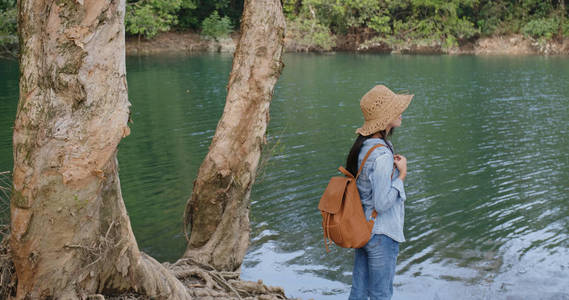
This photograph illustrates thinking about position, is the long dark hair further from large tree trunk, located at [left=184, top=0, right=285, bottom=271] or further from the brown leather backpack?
large tree trunk, located at [left=184, top=0, right=285, bottom=271]

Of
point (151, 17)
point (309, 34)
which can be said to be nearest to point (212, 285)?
point (151, 17)

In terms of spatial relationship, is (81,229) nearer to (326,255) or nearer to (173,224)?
(326,255)

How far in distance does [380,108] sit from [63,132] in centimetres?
171

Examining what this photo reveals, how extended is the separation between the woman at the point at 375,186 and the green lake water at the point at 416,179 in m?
2.05

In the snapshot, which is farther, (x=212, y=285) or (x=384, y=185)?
(x=212, y=285)

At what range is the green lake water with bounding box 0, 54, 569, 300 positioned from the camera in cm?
596

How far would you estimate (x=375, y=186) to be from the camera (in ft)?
10.4

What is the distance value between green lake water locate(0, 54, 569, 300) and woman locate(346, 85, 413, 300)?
205 cm

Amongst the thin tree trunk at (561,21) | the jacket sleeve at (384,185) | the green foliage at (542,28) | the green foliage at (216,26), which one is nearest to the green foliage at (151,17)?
the green foliage at (216,26)

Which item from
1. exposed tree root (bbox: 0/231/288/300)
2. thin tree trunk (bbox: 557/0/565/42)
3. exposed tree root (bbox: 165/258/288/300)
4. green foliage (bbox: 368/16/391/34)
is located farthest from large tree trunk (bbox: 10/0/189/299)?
thin tree trunk (bbox: 557/0/565/42)

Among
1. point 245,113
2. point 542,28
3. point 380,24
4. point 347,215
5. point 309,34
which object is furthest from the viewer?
point 380,24

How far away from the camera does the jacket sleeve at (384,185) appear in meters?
3.13

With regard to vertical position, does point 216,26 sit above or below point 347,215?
above

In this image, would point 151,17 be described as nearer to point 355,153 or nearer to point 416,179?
point 416,179
